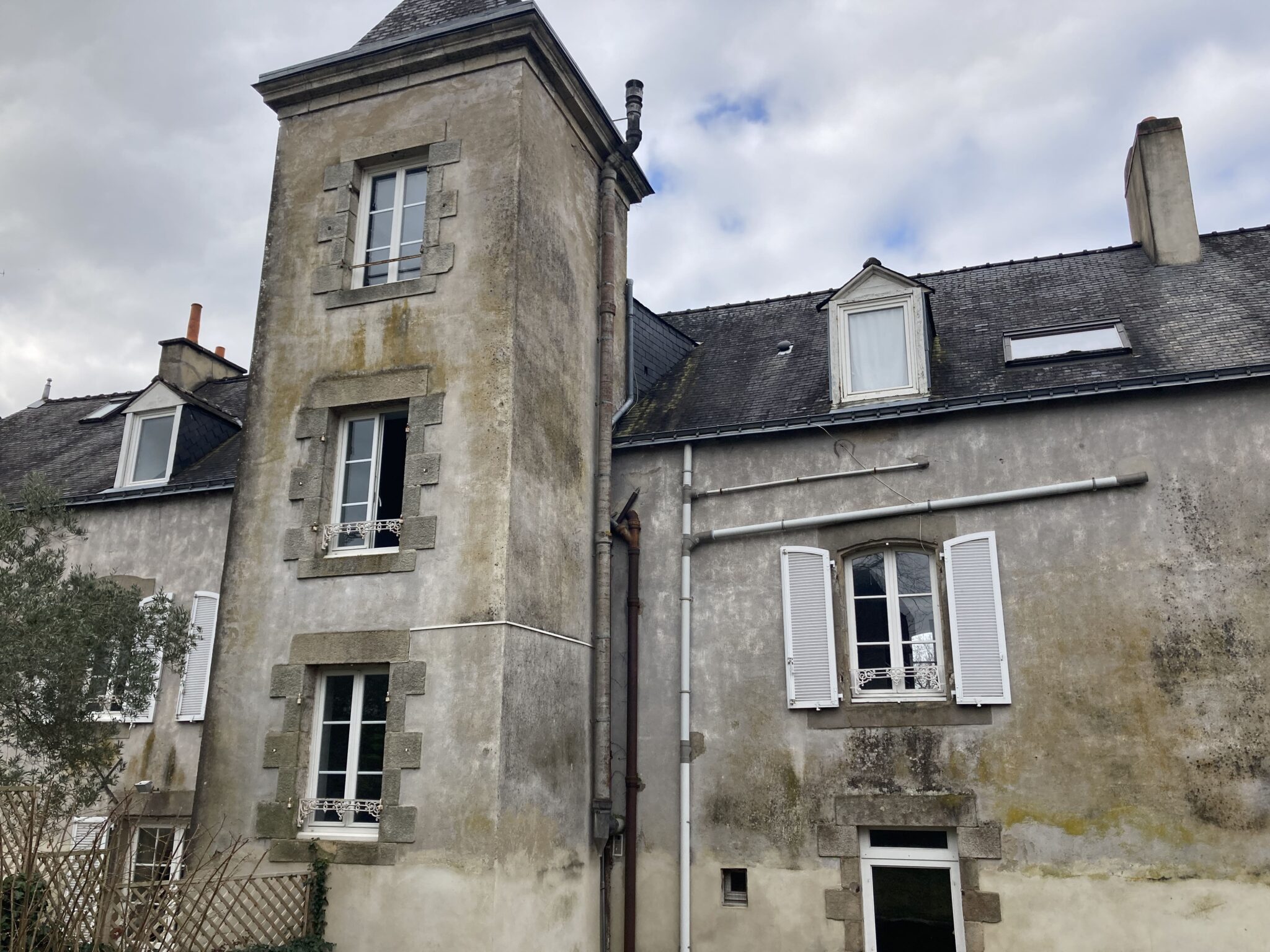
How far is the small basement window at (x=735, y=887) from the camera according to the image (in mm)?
9398

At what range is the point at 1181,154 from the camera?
11.8m

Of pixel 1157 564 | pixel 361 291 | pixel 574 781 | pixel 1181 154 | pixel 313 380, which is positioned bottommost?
pixel 574 781

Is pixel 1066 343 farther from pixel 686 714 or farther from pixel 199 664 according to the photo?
pixel 199 664

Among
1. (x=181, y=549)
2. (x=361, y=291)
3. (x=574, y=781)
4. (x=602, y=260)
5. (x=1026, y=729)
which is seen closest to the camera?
(x=1026, y=729)

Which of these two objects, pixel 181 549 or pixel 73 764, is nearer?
pixel 73 764

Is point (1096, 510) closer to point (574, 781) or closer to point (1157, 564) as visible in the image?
point (1157, 564)

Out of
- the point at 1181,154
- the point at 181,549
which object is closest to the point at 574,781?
the point at 181,549

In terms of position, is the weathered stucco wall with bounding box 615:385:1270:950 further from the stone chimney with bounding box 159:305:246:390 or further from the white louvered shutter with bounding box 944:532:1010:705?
the stone chimney with bounding box 159:305:246:390

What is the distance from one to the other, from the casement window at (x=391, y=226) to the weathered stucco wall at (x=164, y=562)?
374 centimetres

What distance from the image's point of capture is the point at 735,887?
950 centimetres

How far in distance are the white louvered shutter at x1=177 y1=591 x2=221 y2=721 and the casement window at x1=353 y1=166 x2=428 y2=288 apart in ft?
14.1

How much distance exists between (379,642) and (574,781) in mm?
2155

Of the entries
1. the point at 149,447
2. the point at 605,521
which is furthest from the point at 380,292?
the point at 149,447

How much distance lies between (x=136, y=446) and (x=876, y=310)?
9519mm
